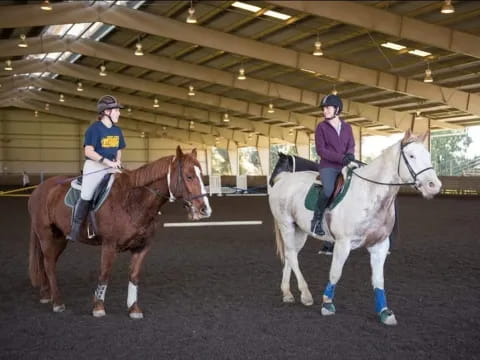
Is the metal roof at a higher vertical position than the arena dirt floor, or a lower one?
higher

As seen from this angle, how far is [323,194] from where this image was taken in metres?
5.20

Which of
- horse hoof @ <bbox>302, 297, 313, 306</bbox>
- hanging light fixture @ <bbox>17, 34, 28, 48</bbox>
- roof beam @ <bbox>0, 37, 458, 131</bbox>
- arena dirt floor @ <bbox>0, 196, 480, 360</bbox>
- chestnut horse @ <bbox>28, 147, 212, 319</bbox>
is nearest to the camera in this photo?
arena dirt floor @ <bbox>0, 196, 480, 360</bbox>

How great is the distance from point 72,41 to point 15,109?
27672 millimetres

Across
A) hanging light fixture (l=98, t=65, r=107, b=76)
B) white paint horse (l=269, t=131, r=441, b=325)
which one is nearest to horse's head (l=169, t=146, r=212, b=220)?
white paint horse (l=269, t=131, r=441, b=325)

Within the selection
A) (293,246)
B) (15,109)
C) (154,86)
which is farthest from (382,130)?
(293,246)

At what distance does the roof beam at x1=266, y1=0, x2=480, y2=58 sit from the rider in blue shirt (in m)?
10.3

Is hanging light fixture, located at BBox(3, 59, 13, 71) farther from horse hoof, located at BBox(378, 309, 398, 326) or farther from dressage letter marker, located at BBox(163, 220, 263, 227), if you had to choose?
horse hoof, located at BBox(378, 309, 398, 326)

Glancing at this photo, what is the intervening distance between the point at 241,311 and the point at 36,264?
93.9 inches

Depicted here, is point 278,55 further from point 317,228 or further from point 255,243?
point 317,228

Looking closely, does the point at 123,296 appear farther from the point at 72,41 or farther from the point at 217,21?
the point at 72,41

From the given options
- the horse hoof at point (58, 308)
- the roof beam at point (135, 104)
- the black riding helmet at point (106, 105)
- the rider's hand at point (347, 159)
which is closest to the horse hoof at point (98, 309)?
the horse hoof at point (58, 308)

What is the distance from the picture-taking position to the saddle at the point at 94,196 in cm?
509

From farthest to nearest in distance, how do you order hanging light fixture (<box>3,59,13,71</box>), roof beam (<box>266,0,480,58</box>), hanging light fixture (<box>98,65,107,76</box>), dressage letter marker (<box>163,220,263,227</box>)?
hanging light fixture (<box>98,65,107,76</box>), hanging light fixture (<box>3,59,13,71</box>), roof beam (<box>266,0,480,58</box>), dressage letter marker (<box>163,220,263,227</box>)

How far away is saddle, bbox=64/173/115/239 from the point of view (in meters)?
5.09
